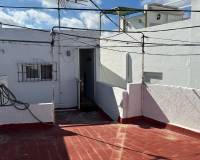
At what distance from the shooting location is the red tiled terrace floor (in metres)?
5.88

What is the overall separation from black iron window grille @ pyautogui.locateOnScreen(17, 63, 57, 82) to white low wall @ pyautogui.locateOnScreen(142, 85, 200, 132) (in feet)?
17.5

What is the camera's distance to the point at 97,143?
6.77 metres

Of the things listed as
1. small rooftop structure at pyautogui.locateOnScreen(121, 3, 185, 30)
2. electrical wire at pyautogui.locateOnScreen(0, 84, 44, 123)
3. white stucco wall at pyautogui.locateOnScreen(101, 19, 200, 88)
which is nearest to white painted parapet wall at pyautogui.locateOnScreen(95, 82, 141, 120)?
white stucco wall at pyautogui.locateOnScreen(101, 19, 200, 88)

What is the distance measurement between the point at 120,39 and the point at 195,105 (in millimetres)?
7242

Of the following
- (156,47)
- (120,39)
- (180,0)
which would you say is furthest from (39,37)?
(180,0)

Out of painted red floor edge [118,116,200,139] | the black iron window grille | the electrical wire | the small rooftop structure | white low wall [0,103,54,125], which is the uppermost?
the small rooftop structure

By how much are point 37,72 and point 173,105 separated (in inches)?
275

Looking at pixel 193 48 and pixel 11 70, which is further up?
pixel 193 48

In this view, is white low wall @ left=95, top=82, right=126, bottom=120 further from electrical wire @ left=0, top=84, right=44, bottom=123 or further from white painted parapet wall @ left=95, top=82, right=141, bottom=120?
electrical wire @ left=0, top=84, right=44, bottom=123

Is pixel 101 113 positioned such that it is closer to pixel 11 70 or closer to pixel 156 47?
pixel 156 47

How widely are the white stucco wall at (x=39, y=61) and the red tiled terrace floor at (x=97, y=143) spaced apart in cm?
411

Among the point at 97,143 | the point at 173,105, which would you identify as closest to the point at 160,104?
the point at 173,105

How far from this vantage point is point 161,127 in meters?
8.17

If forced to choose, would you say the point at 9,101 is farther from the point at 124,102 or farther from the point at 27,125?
the point at 124,102
